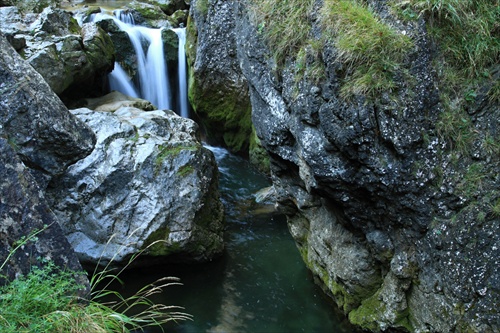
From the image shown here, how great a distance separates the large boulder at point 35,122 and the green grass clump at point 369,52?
258cm

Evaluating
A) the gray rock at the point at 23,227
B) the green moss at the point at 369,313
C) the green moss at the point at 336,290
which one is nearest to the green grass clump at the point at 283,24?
the green moss at the point at 336,290

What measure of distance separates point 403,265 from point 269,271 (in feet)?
8.99

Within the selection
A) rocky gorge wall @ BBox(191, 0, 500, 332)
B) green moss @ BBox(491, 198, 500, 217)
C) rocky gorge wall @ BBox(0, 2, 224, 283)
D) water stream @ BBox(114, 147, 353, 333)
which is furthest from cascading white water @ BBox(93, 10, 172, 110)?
green moss @ BBox(491, 198, 500, 217)

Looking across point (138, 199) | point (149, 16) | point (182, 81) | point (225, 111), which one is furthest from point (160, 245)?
point (149, 16)

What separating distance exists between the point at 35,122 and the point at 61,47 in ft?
18.9

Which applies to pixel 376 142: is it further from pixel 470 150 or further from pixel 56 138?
pixel 56 138

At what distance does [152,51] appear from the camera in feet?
39.9

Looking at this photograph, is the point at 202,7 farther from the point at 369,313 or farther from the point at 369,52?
the point at 369,313

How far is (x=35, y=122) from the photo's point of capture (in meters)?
4.11

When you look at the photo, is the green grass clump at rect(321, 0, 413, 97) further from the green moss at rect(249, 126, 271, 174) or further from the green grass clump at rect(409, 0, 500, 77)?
the green moss at rect(249, 126, 271, 174)

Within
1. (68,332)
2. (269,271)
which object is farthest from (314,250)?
(68,332)

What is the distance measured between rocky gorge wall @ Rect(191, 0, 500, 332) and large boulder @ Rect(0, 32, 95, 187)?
7.51ft

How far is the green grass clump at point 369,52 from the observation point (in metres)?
4.48

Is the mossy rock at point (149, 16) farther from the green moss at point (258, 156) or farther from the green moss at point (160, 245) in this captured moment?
the green moss at point (160, 245)
